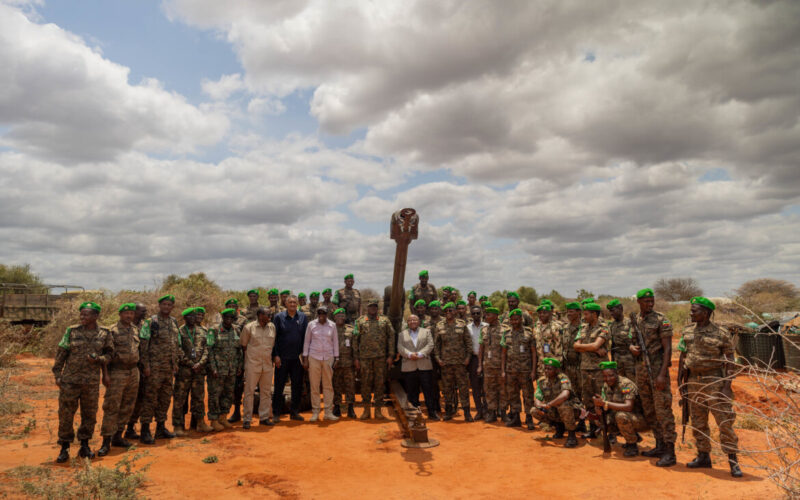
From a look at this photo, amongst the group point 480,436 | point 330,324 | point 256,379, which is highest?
point 330,324

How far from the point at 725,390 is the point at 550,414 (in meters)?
2.38

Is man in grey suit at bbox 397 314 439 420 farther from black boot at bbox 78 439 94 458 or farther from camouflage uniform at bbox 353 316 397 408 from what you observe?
black boot at bbox 78 439 94 458

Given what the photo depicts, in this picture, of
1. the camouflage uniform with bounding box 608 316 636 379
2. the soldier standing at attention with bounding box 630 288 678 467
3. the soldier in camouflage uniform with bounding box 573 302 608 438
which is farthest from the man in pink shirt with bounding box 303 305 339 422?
the soldier standing at attention with bounding box 630 288 678 467

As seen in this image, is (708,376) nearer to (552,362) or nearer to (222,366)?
(552,362)

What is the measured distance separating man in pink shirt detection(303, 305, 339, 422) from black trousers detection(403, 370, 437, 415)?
1352 millimetres

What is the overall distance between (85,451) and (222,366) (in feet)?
6.67

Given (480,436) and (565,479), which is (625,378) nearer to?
(565,479)

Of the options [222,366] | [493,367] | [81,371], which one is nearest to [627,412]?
[493,367]

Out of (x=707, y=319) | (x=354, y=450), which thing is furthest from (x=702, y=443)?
(x=354, y=450)

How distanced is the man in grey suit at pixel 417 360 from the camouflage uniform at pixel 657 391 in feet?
11.2

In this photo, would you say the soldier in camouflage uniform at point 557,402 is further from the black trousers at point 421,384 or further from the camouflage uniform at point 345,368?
the camouflage uniform at point 345,368

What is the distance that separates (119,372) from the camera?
20.7 feet

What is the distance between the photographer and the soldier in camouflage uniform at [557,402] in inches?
266

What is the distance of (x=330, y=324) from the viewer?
8.45 m
